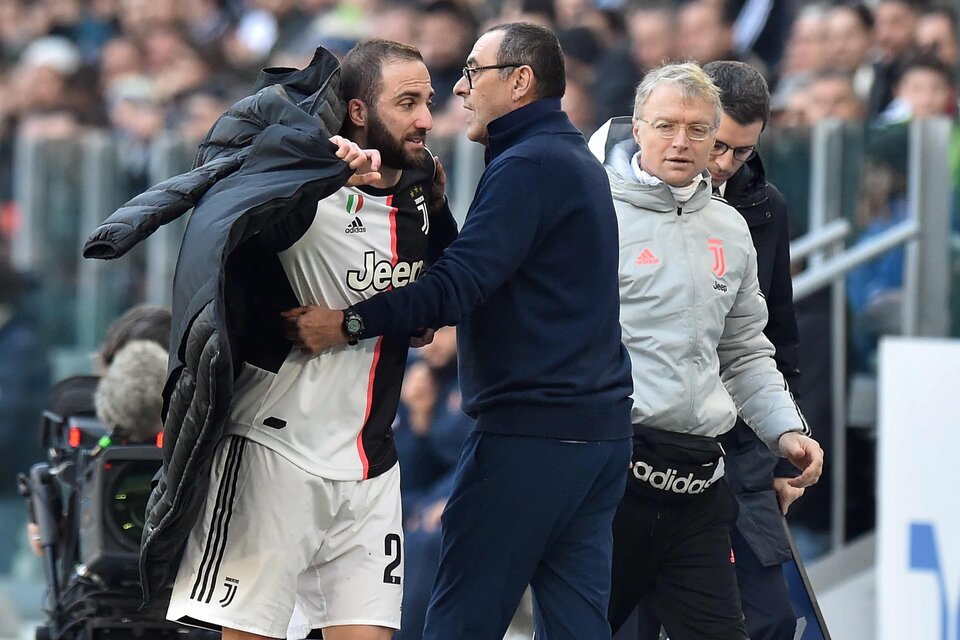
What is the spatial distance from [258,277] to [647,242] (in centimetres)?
104

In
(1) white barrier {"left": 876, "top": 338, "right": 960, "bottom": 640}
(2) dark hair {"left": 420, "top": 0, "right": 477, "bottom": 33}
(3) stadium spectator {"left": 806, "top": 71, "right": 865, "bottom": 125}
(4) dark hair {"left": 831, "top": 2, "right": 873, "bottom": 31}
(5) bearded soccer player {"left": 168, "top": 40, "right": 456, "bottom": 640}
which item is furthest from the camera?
(2) dark hair {"left": 420, "top": 0, "right": 477, "bottom": 33}

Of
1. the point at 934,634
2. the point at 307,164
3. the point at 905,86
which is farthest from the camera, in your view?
the point at 905,86

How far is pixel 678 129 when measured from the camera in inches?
174

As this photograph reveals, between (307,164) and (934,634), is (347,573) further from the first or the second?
(934,634)

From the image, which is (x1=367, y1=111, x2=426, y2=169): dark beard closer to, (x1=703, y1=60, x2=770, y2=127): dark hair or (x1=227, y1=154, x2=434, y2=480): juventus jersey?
(x1=227, y1=154, x2=434, y2=480): juventus jersey

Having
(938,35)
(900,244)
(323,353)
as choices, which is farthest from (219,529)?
(938,35)

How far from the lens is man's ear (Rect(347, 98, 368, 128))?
420 cm

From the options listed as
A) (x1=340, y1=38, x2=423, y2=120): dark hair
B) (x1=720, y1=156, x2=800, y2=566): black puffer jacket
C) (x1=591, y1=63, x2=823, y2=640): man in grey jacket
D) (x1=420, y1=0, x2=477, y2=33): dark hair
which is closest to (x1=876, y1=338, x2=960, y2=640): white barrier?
(x1=720, y1=156, x2=800, y2=566): black puffer jacket

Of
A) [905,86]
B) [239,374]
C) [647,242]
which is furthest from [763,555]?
[905,86]

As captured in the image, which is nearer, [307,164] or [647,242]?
[307,164]

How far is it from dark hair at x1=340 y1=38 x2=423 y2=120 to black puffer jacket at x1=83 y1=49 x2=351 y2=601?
9 centimetres

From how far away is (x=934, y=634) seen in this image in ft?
22.7

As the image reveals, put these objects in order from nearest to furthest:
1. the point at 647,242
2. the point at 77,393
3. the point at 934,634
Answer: the point at 647,242, the point at 77,393, the point at 934,634

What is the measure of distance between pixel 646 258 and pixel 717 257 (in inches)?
8.0
